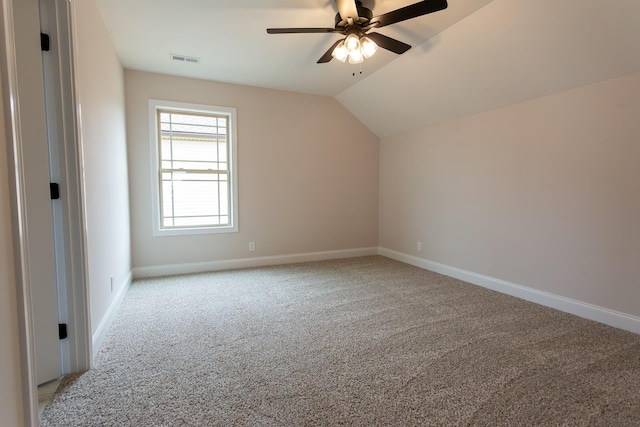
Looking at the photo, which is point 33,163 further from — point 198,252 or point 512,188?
point 512,188

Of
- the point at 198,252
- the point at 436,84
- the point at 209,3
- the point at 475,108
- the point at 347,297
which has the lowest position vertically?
the point at 347,297

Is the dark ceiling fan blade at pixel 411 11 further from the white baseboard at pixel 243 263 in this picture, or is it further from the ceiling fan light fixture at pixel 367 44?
the white baseboard at pixel 243 263

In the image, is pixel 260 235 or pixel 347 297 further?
pixel 260 235

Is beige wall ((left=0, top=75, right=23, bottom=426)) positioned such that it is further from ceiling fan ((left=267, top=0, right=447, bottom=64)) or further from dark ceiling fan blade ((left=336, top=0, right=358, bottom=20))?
dark ceiling fan blade ((left=336, top=0, right=358, bottom=20))

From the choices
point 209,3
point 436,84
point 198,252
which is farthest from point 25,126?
point 436,84

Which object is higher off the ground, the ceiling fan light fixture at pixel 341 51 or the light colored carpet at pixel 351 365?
the ceiling fan light fixture at pixel 341 51

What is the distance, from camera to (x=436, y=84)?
11.5 feet

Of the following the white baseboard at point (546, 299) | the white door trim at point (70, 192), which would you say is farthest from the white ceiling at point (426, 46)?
the white baseboard at point (546, 299)

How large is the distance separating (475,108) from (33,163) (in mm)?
4086

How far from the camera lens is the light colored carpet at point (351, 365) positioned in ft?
5.04

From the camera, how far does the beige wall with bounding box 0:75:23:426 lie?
1001 mm

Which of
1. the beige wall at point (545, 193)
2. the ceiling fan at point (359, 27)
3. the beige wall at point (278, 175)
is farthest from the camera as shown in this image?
the beige wall at point (278, 175)

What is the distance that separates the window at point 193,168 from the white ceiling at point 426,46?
582 mm

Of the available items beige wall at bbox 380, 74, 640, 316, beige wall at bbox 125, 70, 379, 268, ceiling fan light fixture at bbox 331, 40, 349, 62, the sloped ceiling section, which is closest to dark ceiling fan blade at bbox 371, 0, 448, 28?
ceiling fan light fixture at bbox 331, 40, 349, 62
